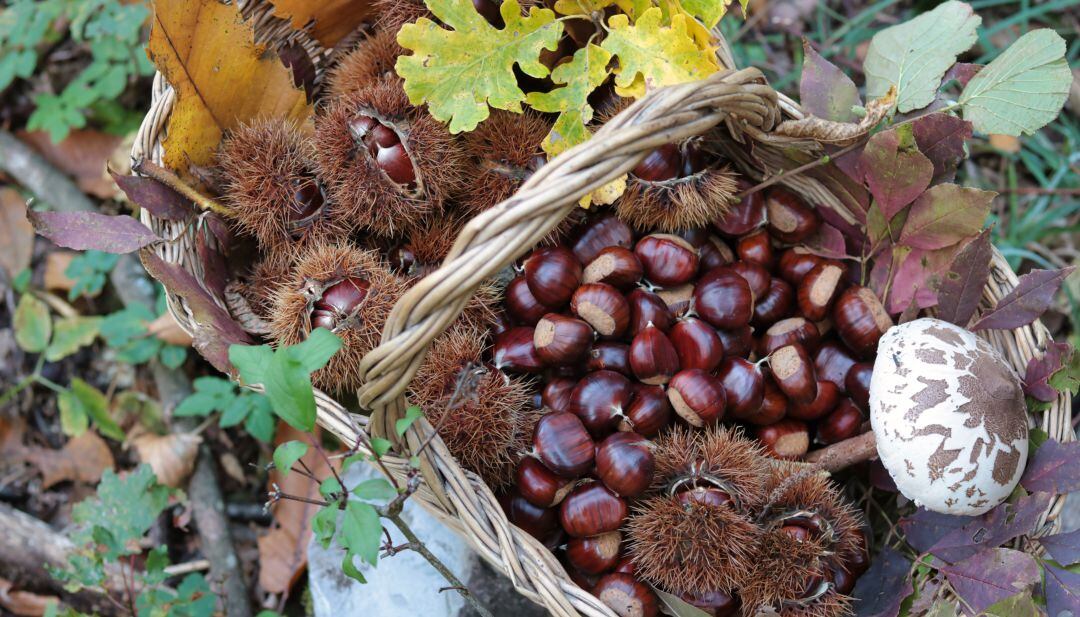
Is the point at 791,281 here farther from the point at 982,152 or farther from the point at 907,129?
the point at 982,152

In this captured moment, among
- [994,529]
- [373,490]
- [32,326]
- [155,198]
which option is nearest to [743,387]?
[994,529]

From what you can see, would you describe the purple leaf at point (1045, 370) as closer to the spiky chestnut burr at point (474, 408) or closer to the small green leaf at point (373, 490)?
the spiky chestnut burr at point (474, 408)

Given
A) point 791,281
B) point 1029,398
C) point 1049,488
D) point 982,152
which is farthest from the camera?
point 982,152

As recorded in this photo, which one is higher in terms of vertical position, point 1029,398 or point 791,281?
point 791,281

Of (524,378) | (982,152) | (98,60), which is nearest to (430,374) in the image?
(524,378)

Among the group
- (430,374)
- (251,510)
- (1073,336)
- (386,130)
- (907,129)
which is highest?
(386,130)

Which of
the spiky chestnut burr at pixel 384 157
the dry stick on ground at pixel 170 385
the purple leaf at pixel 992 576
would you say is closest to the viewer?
the purple leaf at pixel 992 576

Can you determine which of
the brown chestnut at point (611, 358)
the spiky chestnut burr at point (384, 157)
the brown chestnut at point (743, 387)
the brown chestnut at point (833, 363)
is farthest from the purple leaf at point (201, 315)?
the brown chestnut at point (833, 363)
